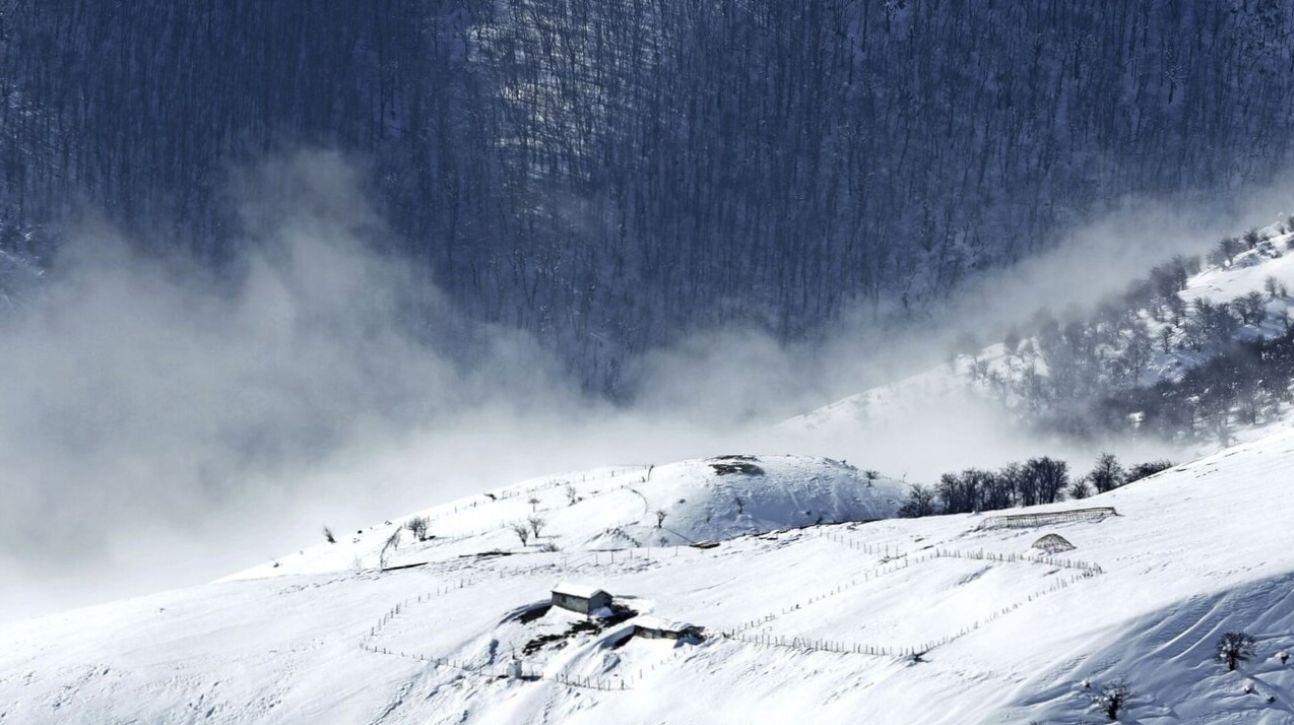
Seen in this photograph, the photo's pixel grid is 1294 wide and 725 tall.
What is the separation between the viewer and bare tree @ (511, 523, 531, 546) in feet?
423

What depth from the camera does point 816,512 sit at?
451 feet

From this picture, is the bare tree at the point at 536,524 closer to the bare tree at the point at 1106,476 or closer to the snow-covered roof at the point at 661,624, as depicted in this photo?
the snow-covered roof at the point at 661,624

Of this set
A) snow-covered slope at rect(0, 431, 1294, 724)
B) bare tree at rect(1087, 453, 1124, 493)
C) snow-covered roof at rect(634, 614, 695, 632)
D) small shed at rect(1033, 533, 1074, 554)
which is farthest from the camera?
bare tree at rect(1087, 453, 1124, 493)

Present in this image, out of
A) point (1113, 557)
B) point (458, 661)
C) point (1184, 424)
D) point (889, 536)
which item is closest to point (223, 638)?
point (458, 661)

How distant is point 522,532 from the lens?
130m

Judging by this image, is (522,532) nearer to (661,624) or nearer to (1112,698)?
(661,624)

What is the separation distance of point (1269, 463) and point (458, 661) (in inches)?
2548

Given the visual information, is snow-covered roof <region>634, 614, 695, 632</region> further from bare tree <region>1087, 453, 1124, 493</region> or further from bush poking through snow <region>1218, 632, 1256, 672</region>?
bare tree <region>1087, 453, 1124, 493</region>

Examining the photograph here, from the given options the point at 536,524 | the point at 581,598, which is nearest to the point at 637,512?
the point at 536,524

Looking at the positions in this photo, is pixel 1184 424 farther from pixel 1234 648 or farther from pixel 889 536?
pixel 1234 648

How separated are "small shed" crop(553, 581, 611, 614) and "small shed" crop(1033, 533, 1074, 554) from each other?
28352mm

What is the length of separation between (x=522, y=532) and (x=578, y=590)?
3909 centimetres

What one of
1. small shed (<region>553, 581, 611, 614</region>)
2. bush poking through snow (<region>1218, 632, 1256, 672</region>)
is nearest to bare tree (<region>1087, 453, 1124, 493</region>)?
small shed (<region>553, 581, 611, 614</region>)

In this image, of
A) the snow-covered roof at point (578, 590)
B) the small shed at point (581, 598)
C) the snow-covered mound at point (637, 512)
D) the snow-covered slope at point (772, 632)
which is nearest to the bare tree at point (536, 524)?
the snow-covered mound at point (637, 512)
